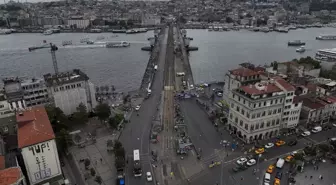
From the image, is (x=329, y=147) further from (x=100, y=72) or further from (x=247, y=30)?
(x=247, y=30)

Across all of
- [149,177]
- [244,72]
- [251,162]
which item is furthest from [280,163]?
[244,72]

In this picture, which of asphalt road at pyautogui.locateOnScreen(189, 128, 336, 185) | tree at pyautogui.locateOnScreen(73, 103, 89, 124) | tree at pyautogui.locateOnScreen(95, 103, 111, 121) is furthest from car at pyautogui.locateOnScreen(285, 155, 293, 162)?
tree at pyautogui.locateOnScreen(73, 103, 89, 124)

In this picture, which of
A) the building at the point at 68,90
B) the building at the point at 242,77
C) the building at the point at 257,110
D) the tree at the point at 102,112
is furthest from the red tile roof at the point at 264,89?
the building at the point at 68,90

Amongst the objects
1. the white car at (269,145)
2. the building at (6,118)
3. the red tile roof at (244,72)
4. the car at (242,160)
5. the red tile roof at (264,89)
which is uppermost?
the red tile roof at (244,72)

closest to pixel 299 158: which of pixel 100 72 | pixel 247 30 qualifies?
pixel 100 72

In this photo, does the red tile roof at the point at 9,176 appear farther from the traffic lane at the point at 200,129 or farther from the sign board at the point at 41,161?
the traffic lane at the point at 200,129

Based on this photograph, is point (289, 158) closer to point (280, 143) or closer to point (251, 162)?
point (280, 143)
